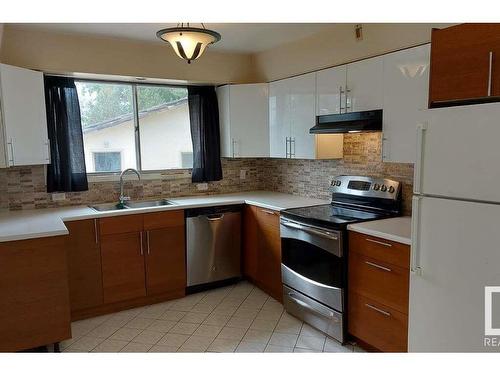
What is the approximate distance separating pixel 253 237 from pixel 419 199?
1.94 meters

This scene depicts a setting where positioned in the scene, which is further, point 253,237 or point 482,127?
point 253,237

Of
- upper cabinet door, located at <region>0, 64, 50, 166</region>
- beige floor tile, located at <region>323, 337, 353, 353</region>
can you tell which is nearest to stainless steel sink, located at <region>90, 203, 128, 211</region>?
upper cabinet door, located at <region>0, 64, 50, 166</region>

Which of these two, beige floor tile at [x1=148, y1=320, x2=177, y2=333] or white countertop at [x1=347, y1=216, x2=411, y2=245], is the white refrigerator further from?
beige floor tile at [x1=148, y1=320, x2=177, y2=333]

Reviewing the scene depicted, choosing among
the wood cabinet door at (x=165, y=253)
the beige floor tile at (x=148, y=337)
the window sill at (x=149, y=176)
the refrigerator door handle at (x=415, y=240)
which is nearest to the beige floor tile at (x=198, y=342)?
the beige floor tile at (x=148, y=337)

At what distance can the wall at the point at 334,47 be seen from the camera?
8.05 feet

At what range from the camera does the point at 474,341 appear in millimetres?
1754

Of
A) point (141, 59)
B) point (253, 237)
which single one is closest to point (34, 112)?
point (141, 59)

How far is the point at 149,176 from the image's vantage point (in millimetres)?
3840

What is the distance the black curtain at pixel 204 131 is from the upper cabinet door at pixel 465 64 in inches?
96.8

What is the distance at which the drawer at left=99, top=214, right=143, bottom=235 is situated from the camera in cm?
307

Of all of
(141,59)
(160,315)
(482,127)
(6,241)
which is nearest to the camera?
(482,127)

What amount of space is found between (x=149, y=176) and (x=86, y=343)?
1.68 m

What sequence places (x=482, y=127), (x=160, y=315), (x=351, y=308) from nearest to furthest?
1. (x=482, y=127)
2. (x=351, y=308)
3. (x=160, y=315)

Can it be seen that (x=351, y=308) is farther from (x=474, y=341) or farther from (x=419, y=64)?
(x=419, y=64)
